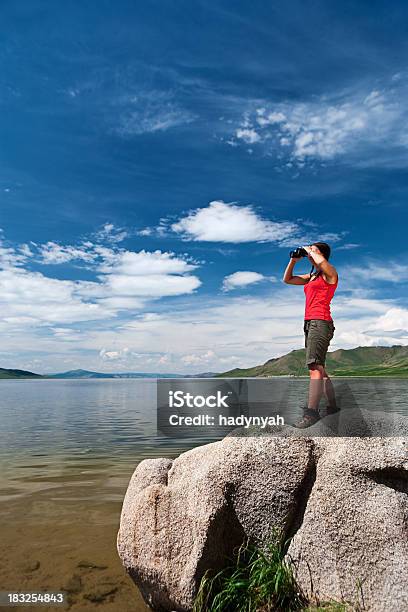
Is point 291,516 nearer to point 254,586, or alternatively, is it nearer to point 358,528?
point 358,528

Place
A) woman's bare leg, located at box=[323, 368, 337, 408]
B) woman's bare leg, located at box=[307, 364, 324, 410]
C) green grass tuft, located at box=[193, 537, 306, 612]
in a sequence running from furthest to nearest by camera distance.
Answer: woman's bare leg, located at box=[323, 368, 337, 408] < woman's bare leg, located at box=[307, 364, 324, 410] < green grass tuft, located at box=[193, 537, 306, 612]

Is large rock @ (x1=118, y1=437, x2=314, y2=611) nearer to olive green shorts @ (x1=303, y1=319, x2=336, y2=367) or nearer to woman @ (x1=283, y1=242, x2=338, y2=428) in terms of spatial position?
woman @ (x1=283, y1=242, x2=338, y2=428)

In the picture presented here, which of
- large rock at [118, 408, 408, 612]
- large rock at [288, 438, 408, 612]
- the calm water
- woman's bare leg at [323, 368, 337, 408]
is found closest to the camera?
large rock at [288, 438, 408, 612]

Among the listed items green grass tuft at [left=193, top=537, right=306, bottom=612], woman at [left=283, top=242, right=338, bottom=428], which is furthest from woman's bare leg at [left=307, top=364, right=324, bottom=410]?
green grass tuft at [left=193, top=537, right=306, bottom=612]

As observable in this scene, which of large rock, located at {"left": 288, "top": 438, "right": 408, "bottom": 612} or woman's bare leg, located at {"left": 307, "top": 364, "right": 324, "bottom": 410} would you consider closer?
large rock, located at {"left": 288, "top": 438, "right": 408, "bottom": 612}

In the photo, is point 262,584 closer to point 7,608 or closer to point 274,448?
point 274,448

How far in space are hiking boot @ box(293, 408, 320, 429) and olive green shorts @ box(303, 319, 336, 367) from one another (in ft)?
3.00

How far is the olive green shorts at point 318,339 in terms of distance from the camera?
28.8 feet

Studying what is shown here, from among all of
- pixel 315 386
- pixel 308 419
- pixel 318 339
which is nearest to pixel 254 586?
pixel 308 419

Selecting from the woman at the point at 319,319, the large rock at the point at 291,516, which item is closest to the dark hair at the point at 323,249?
the woman at the point at 319,319

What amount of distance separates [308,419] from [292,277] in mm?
2879

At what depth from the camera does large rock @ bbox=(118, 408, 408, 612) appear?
5832 millimetres

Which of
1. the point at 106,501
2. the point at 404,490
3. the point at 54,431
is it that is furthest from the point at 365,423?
the point at 54,431

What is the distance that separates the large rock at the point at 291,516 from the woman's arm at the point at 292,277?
3761 millimetres
